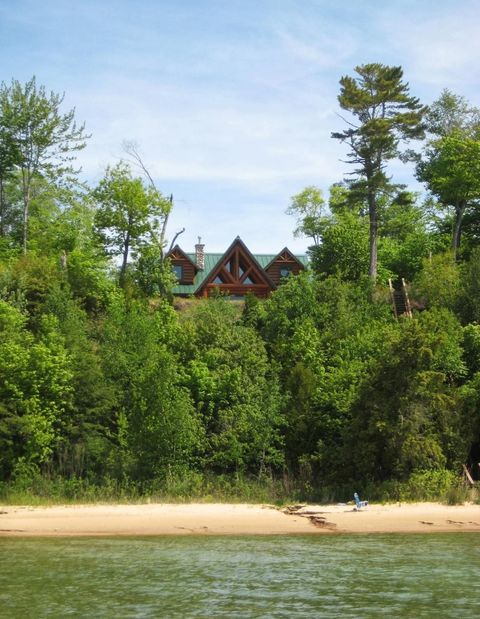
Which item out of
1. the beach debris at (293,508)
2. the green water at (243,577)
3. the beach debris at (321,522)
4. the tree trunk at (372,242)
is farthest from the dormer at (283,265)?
the green water at (243,577)

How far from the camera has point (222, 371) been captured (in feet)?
126

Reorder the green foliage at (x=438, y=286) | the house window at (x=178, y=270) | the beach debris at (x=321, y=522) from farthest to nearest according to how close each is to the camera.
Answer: the house window at (x=178, y=270) → the green foliage at (x=438, y=286) → the beach debris at (x=321, y=522)

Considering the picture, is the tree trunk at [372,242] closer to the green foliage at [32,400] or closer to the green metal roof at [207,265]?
the green metal roof at [207,265]

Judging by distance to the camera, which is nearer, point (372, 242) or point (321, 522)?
point (321, 522)

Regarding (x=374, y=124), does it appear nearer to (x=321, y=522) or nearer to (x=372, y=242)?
(x=372, y=242)

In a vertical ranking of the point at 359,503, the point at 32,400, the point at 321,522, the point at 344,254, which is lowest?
the point at 321,522

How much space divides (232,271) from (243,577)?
44.2 meters

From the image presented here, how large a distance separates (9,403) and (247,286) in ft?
104

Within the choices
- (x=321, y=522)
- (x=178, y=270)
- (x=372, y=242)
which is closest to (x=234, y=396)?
(x=321, y=522)

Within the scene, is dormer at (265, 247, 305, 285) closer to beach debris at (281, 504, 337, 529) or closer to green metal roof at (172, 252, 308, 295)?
green metal roof at (172, 252, 308, 295)

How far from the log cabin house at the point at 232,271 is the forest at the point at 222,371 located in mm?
8609

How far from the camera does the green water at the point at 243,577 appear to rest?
64.2ft

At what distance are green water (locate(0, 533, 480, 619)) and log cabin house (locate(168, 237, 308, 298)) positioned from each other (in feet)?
115

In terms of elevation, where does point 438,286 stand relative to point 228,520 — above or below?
above
